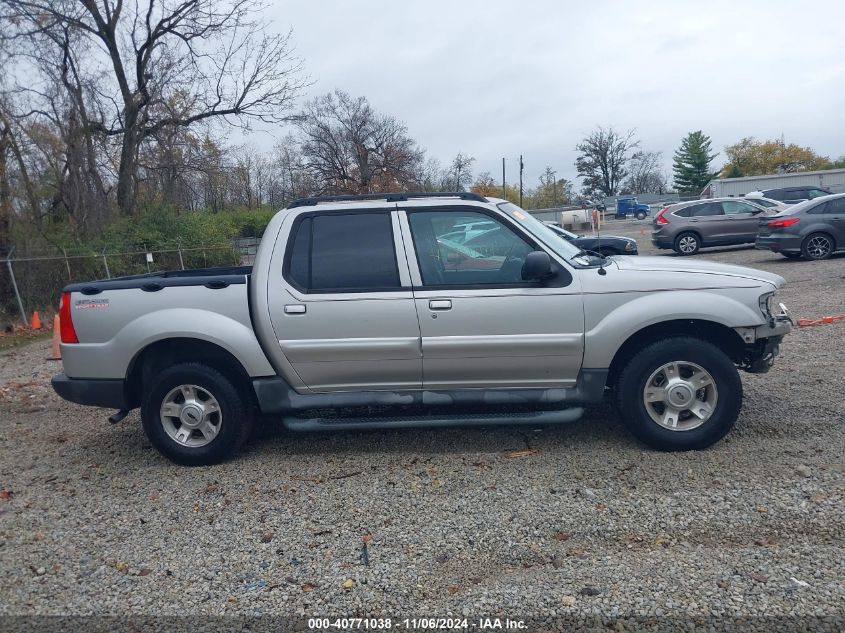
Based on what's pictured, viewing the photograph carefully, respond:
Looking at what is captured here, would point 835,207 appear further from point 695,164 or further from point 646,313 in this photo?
point 695,164

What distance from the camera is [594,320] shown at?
16.1 ft

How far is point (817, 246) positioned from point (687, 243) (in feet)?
15.7

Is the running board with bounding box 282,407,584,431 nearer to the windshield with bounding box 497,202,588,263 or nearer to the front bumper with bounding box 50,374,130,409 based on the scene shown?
the windshield with bounding box 497,202,588,263

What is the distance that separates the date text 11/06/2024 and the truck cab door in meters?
2.09

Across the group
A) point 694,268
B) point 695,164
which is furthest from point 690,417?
point 695,164

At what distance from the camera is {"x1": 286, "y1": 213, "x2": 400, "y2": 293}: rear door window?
5.10m

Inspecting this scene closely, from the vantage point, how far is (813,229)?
1631 cm

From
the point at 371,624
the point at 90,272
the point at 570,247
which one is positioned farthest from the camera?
the point at 90,272

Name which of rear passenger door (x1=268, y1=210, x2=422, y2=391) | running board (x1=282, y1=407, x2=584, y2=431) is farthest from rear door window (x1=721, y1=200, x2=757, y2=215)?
rear passenger door (x1=268, y1=210, x2=422, y2=391)

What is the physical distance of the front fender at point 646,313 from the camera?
4.82m

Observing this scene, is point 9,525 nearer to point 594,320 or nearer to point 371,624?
point 371,624

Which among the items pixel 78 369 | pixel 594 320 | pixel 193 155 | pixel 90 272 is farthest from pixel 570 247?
pixel 193 155

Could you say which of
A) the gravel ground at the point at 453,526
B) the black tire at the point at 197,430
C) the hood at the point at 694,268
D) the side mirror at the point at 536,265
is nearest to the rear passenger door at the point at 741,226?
the gravel ground at the point at 453,526

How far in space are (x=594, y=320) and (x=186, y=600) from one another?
3.09m
